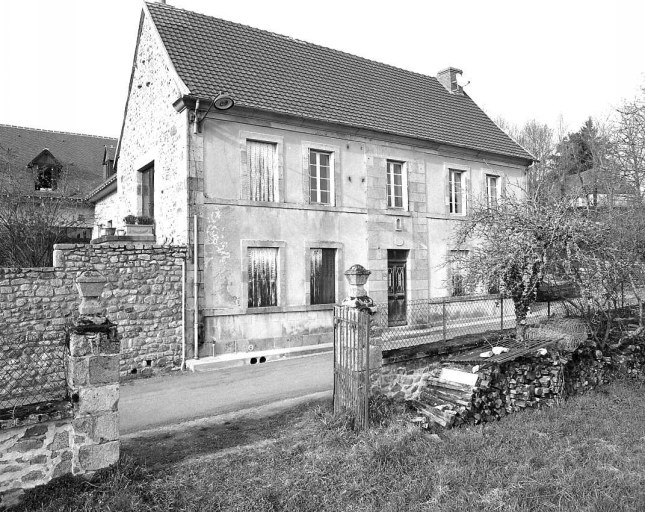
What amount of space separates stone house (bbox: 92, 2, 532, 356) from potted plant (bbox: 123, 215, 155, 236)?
1.19ft

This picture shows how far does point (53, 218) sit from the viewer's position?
53.4 feet

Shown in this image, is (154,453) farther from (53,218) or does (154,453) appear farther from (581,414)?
(53,218)

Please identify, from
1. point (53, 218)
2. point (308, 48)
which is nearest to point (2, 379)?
point (53, 218)

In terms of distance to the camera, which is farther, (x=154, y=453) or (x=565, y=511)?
(x=154, y=453)

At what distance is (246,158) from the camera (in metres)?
11.6

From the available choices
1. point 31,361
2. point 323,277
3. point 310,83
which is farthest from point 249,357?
point 310,83

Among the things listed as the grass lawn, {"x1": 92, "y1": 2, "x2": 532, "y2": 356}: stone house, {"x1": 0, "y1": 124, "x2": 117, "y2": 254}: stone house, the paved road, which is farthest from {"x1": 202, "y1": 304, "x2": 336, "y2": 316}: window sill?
{"x1": 0, "y1": 124, "x2": 117, "y2": 254}: stone house

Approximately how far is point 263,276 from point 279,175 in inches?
105

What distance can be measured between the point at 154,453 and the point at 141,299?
210 inches

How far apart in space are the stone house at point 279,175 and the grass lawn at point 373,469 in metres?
4.85

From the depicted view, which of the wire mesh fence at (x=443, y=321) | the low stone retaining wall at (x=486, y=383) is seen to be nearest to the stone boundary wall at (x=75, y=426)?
the wire mesh fence at (x=443, y=321)

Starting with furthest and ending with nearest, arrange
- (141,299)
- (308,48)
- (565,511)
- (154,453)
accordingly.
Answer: (308,48) → (141,299) → (154,453) → (565,511)

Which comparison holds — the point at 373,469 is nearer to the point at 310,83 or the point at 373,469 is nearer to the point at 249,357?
the point at 249,357

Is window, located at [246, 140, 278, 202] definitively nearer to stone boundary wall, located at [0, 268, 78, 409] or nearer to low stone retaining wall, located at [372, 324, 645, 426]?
stone boundary wall, located at [0, 268, 78, 409]
